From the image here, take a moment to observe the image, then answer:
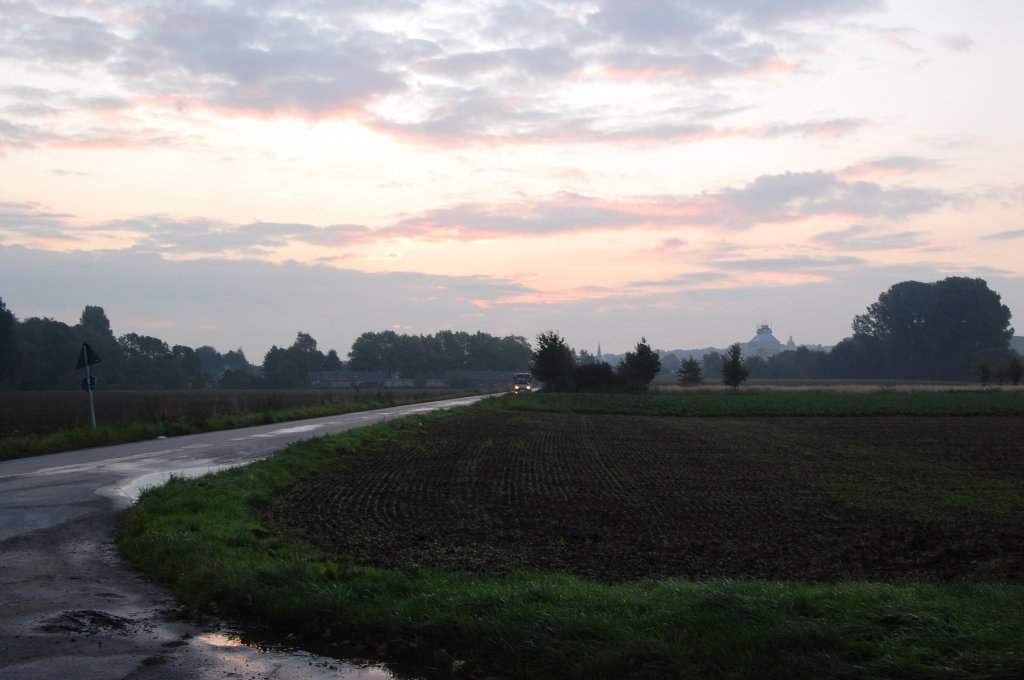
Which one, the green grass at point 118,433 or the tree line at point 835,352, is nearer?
the green grass at point 118,433

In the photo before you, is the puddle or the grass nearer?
the grass

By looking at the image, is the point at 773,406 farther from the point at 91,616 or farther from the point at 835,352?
the point at 835,352

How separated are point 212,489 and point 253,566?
19.8 feet

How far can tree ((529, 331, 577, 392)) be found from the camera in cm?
9019

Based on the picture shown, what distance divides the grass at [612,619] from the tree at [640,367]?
2976 inches

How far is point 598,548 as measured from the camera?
456 inches

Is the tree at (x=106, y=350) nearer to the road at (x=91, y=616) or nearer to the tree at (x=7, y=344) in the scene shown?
the tree at (x=7, y=344)

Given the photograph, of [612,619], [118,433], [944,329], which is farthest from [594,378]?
[944,329]

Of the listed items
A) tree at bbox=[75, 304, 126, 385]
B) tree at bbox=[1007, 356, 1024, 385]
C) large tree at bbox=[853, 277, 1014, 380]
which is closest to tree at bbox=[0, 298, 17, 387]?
tree at bbox=[75, 304, 126, 385]

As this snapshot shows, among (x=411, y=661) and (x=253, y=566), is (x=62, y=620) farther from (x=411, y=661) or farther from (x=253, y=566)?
(x=411, y=661)

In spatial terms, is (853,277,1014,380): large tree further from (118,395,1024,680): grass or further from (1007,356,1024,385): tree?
(118,395,1024,680): grass

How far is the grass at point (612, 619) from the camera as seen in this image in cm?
600

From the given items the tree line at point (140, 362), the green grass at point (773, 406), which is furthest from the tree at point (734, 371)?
the tree line at point (140, 362)

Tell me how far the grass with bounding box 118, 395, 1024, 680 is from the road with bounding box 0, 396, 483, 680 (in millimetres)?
534
